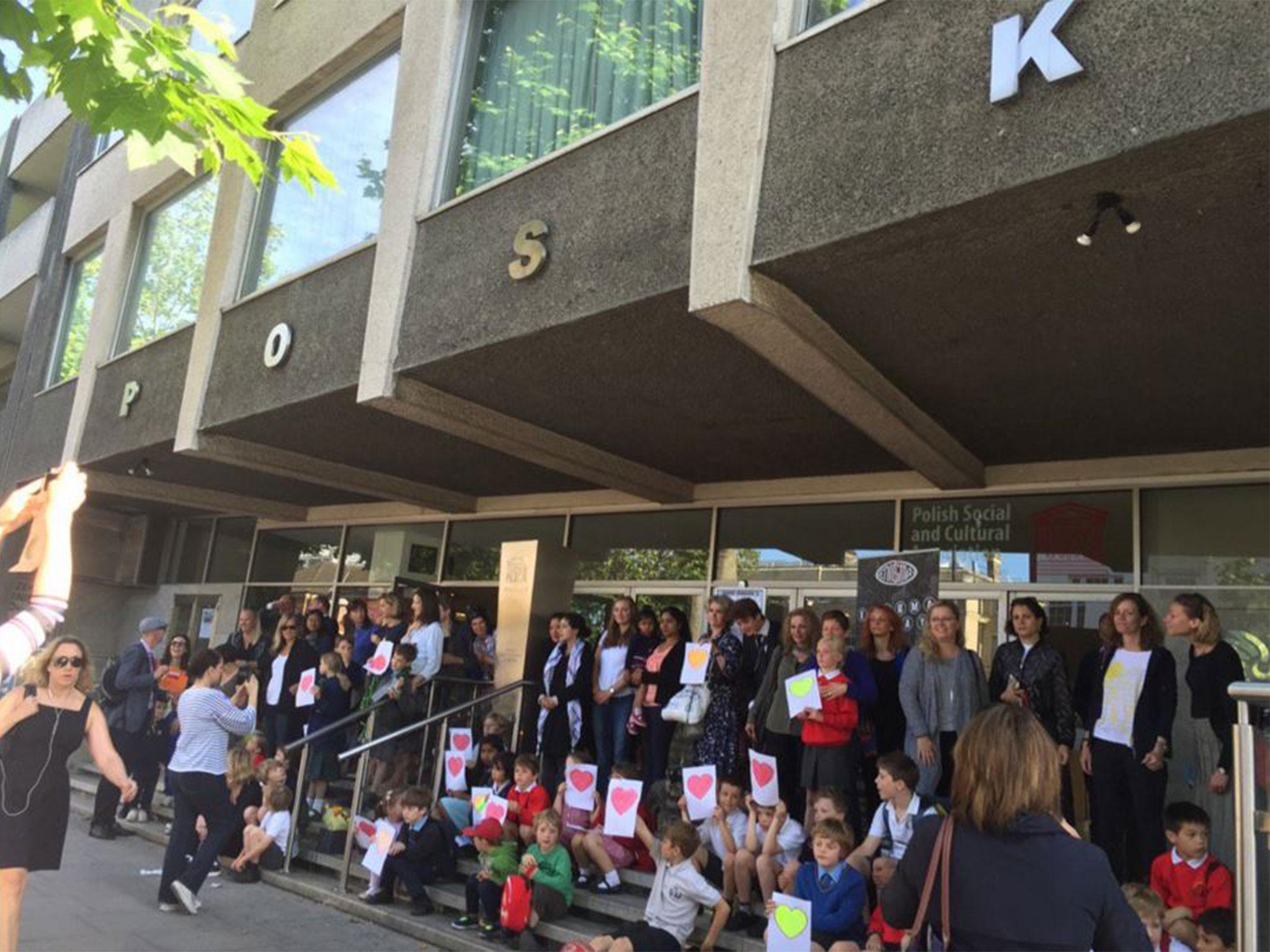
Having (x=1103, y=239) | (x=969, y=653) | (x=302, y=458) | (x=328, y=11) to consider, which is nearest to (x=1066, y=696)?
(x=969, y=653)

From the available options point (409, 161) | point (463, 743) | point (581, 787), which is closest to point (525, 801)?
point (581, 787)

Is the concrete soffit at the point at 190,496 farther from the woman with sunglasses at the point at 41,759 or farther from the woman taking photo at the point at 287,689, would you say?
the woman with sunglasses at the point at 41,759

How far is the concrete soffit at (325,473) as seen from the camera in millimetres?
11000

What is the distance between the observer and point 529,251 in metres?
7.11

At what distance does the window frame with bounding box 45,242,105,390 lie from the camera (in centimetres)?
1622

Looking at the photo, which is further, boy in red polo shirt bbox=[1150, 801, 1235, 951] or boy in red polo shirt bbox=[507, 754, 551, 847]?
boy in red polo shirt bbox=[507, 754, 551, 847]

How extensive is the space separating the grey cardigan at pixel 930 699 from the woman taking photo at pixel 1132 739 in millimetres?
719

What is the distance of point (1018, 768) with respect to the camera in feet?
7.91

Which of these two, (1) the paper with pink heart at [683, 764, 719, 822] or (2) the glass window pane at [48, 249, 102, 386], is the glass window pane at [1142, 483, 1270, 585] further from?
(2) the glass window pane at [48, 249, 102, 386]

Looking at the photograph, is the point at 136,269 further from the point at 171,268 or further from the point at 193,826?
the point at 193,826

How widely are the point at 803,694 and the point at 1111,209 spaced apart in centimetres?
332

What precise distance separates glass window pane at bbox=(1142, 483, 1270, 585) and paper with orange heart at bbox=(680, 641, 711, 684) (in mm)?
3435

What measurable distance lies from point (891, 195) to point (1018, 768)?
3.18 m

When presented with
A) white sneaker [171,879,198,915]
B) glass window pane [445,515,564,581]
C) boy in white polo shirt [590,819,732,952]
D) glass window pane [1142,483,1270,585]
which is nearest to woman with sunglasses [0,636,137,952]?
white sneaker [171,879,198,915]
